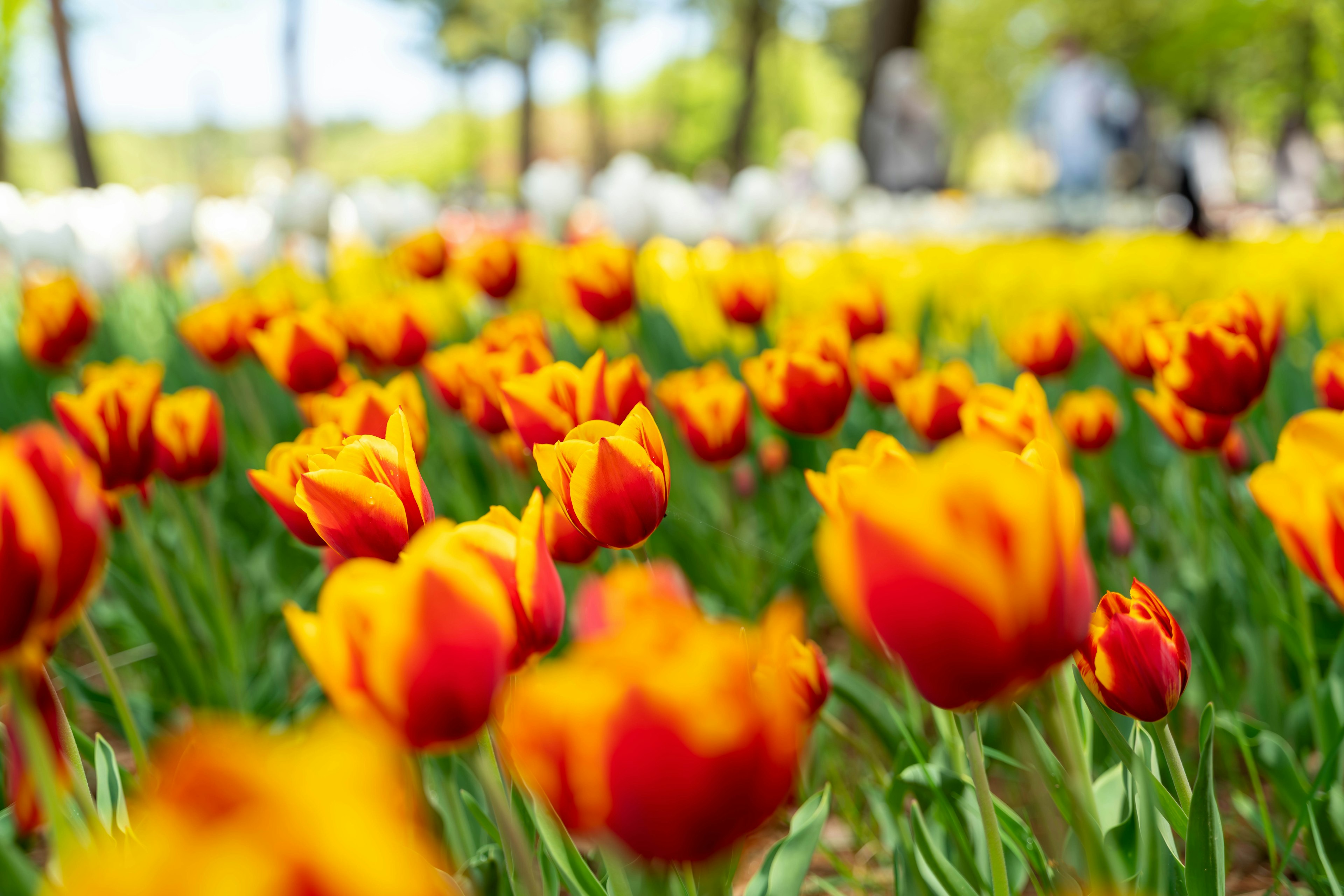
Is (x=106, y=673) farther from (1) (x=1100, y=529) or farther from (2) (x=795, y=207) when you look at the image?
(2) (x=795, y=207)

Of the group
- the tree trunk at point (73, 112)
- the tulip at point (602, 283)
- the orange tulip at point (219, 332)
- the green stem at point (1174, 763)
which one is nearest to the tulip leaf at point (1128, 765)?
the green stem at point (1174, 763)

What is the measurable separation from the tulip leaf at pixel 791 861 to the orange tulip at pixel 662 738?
438mm

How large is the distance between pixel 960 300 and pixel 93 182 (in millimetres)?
11231

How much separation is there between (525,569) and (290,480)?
396 mm

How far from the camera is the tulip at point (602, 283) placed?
2.32m

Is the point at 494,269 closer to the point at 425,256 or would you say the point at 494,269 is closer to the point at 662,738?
the point at 425,256

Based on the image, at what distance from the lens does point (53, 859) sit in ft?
2.52

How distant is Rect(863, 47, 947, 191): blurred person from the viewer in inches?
347

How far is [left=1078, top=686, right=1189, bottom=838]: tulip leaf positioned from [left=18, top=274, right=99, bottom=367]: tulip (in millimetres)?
2494

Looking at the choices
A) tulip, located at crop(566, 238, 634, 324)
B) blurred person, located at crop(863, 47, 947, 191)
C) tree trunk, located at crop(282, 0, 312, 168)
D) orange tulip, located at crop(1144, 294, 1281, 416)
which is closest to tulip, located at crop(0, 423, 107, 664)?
orange tulip, located at crop(1144, 294, 1281, 416)

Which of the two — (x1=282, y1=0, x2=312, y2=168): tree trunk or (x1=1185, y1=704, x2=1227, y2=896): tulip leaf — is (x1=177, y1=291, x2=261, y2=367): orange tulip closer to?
(x1=1185, y1=704, x2=1227, y2=896): tulip leaf

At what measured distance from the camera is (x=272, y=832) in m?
0.33

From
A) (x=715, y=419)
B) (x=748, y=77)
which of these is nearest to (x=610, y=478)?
(x=715, y=419)

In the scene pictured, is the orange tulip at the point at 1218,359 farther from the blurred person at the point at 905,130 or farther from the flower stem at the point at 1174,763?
the blurred person at the point at 905,130
